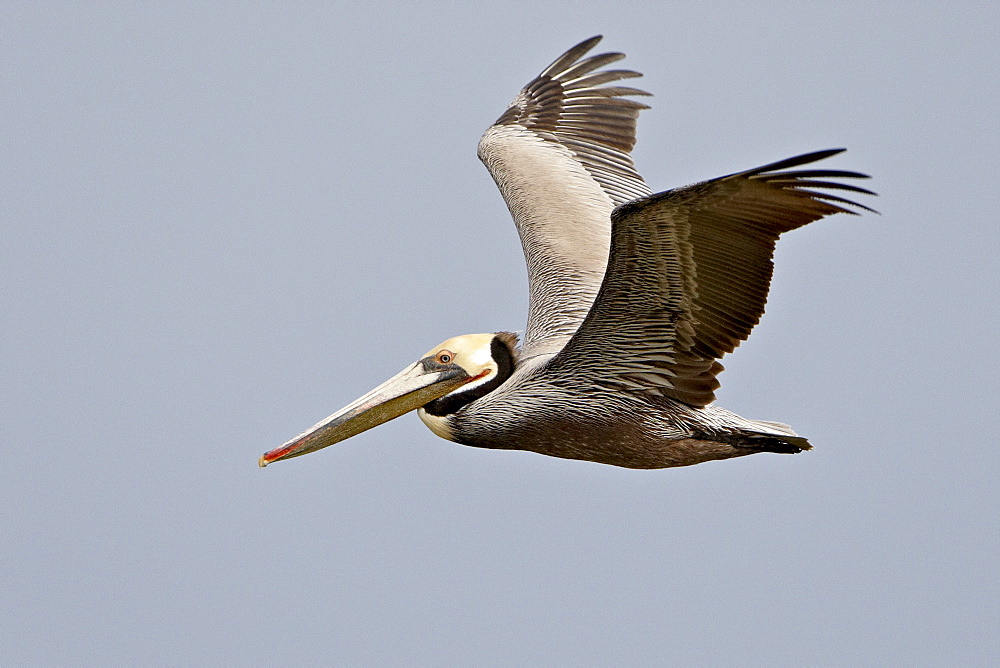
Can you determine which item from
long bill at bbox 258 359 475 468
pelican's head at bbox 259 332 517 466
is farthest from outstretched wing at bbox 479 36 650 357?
long bill at bbox 258 359 475 468

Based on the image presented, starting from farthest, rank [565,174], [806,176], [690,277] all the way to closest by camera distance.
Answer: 1. [565,174]
2. [690,277]
3. [806,176]

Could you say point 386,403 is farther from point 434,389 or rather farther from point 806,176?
point 806,176

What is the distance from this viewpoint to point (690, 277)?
7141 mm

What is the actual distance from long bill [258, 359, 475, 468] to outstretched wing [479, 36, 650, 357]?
552 millimetres

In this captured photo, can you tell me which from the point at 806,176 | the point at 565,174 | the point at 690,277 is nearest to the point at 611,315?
the point at 690,277

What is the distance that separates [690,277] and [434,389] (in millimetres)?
2171

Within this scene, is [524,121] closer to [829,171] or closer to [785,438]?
[785,438]

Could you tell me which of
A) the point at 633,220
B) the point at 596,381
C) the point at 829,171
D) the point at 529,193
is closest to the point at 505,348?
the point at 596,381

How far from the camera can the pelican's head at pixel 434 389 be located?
8.58 metres

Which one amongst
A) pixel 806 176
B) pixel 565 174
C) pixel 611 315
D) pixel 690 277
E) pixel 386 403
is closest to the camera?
pixel 806 176

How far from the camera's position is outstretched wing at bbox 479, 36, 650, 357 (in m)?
9.33

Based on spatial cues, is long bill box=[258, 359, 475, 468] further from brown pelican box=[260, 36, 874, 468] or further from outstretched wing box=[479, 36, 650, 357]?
outstretched wing box=[479, 36, 650, 357]

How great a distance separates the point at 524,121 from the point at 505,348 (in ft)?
8.74

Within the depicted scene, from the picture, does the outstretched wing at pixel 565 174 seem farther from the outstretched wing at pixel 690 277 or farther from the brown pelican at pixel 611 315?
the outstretched wing at pixel 690 277
